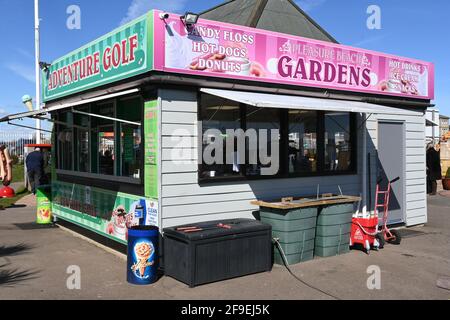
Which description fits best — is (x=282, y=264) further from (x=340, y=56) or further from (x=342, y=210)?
(x=340, y=56)

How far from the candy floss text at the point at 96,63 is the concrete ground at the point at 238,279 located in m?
→ 3.27

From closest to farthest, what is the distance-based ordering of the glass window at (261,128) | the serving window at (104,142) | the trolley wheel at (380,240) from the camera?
the serving window at (104,142), the glass window at (261,128), the trolley wheel at (380,240)

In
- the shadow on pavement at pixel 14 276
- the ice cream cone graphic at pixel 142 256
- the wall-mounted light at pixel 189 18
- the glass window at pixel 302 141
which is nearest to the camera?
the ice cream cone graphic at pixel 142 256

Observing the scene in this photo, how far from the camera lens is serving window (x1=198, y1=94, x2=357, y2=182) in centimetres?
727

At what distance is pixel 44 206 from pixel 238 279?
6696 mm

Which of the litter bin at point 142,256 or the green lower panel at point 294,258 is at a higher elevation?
the litter bin at point 142,256

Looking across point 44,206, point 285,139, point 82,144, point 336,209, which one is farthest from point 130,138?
point 44,206

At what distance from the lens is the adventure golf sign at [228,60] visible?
6.60 meters

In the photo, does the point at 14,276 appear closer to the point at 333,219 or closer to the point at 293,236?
the point at 293,236

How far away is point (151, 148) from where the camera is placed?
6691 millimetres

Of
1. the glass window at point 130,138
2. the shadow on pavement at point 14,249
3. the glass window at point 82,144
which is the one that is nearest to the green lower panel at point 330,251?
the glass window at point 130,138

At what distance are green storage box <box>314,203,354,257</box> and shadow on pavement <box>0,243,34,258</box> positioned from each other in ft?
17.1

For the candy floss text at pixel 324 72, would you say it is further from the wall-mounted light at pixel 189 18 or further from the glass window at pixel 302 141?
the wall-mounted light at pixel 189 18

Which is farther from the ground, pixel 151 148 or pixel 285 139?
pixel 285 139
